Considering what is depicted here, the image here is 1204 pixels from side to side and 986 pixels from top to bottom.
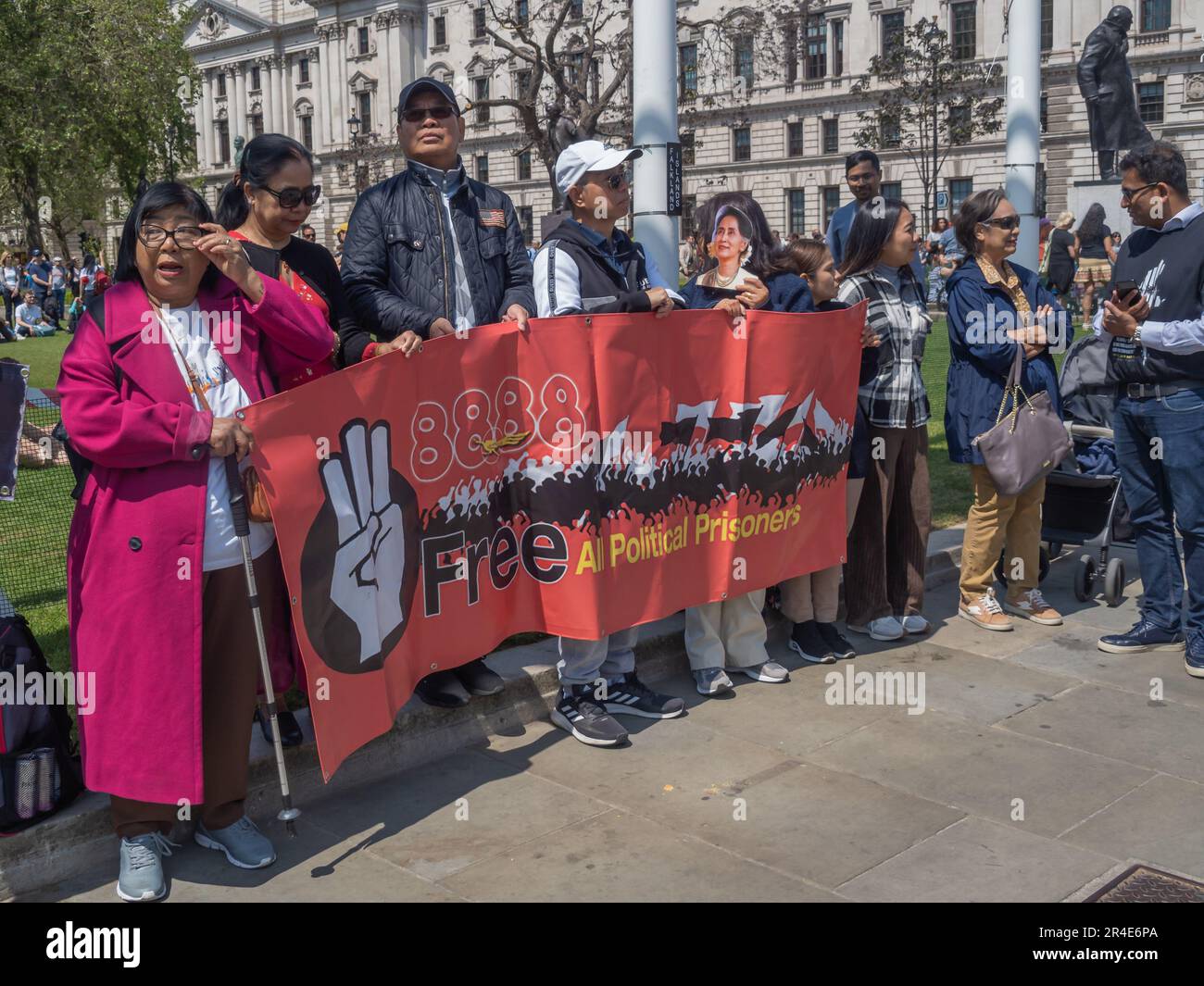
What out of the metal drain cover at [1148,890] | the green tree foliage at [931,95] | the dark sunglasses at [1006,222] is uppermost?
the green tree foliage at [931,95]

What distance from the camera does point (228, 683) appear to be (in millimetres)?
4102

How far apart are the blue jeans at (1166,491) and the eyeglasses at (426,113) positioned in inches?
139

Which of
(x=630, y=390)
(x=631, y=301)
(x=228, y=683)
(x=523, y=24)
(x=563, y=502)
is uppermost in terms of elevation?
(x=523, y=24)

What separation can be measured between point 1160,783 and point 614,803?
201 cm

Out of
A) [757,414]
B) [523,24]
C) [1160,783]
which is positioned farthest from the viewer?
[523,24]

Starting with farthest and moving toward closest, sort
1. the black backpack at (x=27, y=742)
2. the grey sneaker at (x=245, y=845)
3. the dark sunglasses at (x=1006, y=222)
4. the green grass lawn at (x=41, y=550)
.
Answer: the dark sunglasses at (x=1006, y=222) < the green grass lawn at (x=41, y=550) < the grey sneaker at (x=245, y=845) < the black backpack at (x=27, y=742)

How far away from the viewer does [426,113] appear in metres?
5.20

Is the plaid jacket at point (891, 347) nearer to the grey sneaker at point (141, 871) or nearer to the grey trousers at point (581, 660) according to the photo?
the grey trousers at point (581, 660)

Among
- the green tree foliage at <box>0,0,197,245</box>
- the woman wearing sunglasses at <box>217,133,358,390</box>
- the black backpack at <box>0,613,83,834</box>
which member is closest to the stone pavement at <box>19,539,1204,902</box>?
the black backpack at <box>0,613,83,834</box>

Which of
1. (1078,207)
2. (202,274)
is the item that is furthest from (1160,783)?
(1078,207)

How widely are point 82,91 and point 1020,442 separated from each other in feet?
146

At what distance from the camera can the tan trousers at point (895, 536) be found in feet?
21.7

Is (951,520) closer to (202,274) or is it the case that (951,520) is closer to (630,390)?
(630,390)

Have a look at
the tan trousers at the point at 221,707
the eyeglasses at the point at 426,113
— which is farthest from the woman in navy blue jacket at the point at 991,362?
the tan trousers at the point at 221,707
